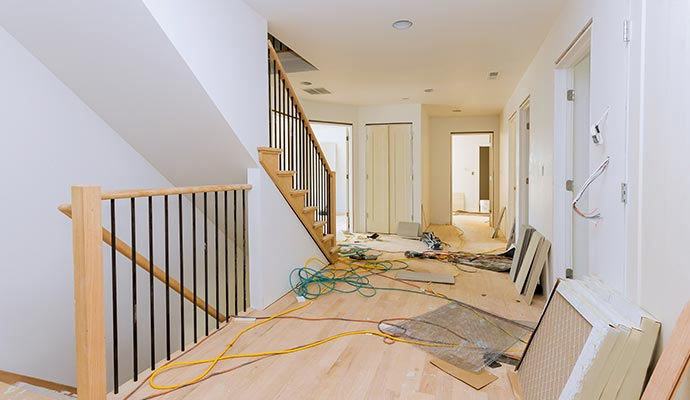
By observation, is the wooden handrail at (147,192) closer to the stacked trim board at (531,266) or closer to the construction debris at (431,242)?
the stacked trim board at (531,266)

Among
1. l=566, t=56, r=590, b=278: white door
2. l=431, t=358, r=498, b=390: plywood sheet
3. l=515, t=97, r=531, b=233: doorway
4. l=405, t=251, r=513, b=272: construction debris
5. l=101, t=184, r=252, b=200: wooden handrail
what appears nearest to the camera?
l=101, t=184, r=252, b=200: wooden handrail

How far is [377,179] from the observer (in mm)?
7246

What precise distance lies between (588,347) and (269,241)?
2.36m

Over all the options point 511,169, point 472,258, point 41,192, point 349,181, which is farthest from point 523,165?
point 41,192

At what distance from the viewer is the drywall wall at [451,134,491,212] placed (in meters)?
11.1

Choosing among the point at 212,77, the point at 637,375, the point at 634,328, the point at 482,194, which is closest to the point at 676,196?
the point at 634,328

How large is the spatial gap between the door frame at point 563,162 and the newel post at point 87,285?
10.3ft

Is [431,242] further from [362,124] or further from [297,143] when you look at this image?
[297,143]

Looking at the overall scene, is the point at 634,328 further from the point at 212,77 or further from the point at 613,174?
the point at 212,77

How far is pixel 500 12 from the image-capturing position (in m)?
3.05

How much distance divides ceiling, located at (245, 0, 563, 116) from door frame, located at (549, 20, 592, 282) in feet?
1.73

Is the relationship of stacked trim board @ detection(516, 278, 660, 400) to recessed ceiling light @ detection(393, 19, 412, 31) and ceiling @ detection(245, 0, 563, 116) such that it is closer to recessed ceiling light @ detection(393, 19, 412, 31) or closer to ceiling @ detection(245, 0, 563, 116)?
ceiling @ detection(245, 0, 563, 116)

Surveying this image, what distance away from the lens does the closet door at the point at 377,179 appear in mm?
7164

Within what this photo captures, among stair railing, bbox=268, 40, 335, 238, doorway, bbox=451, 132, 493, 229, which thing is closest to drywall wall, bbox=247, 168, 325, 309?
stair railing, bbox=268, 40, 335, 238
